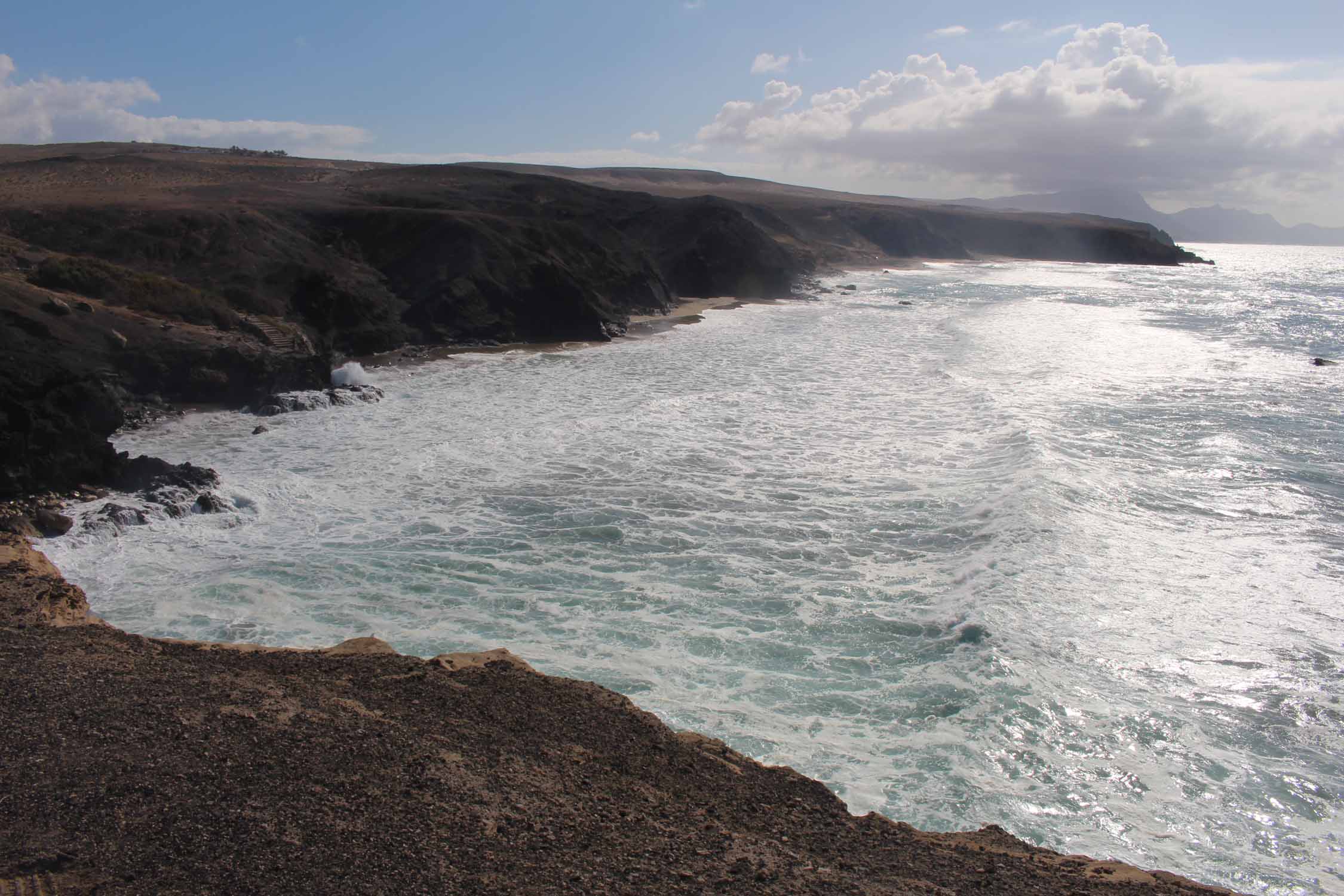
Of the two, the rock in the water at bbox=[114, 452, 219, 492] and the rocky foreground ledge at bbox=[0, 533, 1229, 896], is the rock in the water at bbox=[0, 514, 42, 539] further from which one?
the rocky foreground ledge at bbox=[0, 533, 1229, 896]

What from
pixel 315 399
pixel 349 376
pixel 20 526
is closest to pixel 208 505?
pixel 20 526

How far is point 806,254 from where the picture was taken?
79.4 meters

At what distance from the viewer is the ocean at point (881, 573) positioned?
785 cm

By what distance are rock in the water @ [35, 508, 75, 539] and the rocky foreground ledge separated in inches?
239

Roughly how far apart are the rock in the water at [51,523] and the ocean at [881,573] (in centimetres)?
39

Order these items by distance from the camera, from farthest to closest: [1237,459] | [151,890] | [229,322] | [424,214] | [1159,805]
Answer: [424,214] → [229,322] → [1237,459] → [1159,805] → [151,890]

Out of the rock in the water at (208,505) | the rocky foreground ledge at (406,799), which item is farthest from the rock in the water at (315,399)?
the rocky foreground ledge at (406,799)

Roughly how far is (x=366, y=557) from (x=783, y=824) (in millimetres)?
8305

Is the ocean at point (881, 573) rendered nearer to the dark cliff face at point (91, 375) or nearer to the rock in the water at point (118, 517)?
the rock in the water at point (118, 517)

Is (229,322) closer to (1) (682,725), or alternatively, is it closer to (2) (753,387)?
(2) (753,387)

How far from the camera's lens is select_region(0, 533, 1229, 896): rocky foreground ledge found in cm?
499

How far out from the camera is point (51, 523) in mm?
12977

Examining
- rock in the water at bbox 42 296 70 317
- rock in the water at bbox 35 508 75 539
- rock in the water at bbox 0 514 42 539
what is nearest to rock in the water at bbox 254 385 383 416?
rock in the water at bbox 42 296 70 317

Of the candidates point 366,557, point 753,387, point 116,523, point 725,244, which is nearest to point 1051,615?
point 366,557
